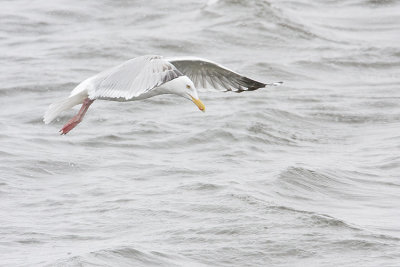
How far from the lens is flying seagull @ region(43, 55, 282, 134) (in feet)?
28.7

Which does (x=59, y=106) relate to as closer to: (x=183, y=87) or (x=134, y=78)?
(x=134, y=78)

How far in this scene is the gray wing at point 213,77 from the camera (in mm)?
10047

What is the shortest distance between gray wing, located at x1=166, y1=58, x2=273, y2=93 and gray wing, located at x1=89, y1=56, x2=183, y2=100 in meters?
0.93

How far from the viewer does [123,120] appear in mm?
14492

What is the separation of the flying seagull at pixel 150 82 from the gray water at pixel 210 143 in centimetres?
117

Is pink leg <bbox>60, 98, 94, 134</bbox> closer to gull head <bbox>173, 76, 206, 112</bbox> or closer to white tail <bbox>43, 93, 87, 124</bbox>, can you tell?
white tail <bbox>43, 93, 87, 124</bbox>

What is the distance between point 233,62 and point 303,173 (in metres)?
5.90

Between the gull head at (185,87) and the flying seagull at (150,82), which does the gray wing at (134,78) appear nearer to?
the flying seagull at (150,82)

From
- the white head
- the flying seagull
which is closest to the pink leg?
the flying seagull

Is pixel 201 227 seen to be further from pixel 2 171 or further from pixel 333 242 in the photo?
pixel 2 171

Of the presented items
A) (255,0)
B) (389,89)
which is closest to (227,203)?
(389,89)

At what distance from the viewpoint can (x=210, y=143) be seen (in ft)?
43.9

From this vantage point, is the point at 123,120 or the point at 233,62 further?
the point at 233,62

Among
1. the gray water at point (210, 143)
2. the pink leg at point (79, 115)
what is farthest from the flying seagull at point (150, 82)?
the gray water at point (210, 143)
